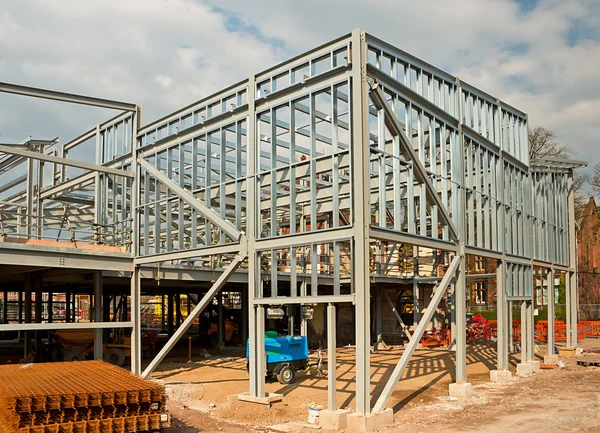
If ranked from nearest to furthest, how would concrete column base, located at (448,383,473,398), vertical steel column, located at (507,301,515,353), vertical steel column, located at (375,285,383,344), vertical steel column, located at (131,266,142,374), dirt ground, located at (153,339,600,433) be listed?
dirt ground, located at (153,339,600,433) < concrete column base, located at (448,383,473,398) < vertical steel column, located at (131,266,142,374) < vertical steel column, located at (507,301,515,353) < vertical steel column, located at (375,285,383,344)

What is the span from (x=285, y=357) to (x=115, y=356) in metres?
7.78

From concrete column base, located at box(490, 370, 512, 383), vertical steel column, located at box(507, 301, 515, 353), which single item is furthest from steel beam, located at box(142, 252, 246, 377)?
vertical steel column, located at box(507, 301, 515, 353)

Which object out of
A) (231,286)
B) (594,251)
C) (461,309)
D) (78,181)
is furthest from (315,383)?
(594,251)

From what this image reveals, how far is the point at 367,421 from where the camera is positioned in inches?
509

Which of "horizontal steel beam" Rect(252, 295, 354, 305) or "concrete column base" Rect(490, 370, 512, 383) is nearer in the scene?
"horizontal steel beam" Rect(252, 295, 354, 305)

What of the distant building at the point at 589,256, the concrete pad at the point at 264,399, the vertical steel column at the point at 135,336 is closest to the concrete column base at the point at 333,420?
the concrete pad at the point at 264,399

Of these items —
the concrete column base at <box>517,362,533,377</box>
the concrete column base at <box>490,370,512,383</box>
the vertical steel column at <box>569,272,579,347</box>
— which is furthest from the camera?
the vertical steel column at <box>569,272,579,347</box>

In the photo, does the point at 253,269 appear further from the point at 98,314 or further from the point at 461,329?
the point at 98,314

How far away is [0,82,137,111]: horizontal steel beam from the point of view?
63.7 feet

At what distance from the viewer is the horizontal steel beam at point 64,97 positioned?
19.4 m

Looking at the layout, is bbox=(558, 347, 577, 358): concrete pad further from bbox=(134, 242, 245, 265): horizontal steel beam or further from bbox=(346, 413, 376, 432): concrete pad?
bbox=(134, 242, 245, 265): horizontal steel beam

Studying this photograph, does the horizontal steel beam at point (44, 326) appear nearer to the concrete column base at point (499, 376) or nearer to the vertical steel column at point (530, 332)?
the concrete column base at point (499, 376)

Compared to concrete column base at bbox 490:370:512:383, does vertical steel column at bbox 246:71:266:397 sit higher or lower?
higher

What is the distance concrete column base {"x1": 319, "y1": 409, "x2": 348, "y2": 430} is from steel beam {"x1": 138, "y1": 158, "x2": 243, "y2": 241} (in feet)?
17.6
